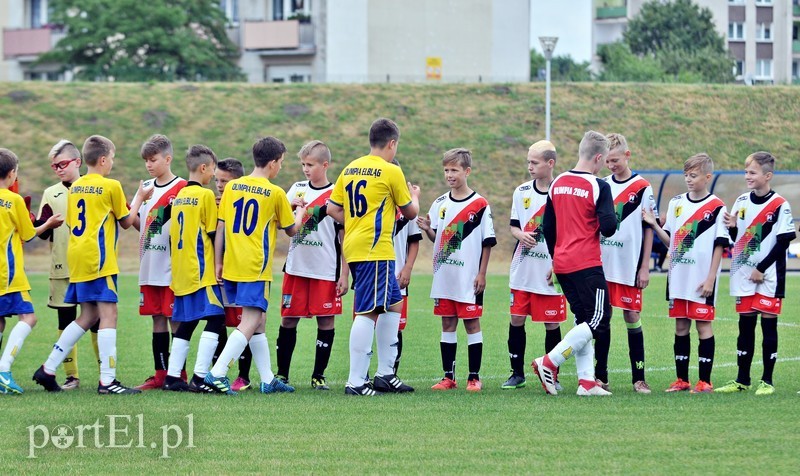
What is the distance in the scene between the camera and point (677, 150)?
41.2 m

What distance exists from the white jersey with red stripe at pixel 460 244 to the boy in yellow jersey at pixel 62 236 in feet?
10.4

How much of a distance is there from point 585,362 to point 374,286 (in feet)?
5.89

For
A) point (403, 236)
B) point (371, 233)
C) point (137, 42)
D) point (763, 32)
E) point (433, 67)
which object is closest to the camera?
point (371, 233)

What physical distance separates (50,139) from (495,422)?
34.0m

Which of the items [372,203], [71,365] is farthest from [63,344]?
[372,203]

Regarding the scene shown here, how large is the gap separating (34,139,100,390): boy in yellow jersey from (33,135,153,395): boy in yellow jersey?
0.52m

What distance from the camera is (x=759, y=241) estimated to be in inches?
374

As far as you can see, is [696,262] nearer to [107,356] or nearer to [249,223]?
[249,223]

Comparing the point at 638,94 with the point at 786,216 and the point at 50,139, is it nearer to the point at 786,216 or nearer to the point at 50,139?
the point at 50,139

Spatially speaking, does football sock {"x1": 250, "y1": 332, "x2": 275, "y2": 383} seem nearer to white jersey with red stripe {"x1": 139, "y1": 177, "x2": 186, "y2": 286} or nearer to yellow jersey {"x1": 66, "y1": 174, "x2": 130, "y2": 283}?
white jersey with red stripe {"x1": 139, "y1": 177, "x2": 186, "y2": 286}

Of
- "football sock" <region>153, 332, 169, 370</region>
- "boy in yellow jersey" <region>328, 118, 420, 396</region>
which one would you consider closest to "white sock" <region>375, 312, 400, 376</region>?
"boy in yellow jersey" <region>328, 118, 420, 396</region>

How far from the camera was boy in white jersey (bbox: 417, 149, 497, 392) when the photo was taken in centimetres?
980

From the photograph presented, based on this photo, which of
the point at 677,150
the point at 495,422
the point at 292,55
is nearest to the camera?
the point at 495,422

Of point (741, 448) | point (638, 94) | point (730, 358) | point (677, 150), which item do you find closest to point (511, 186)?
point (677, 150)
